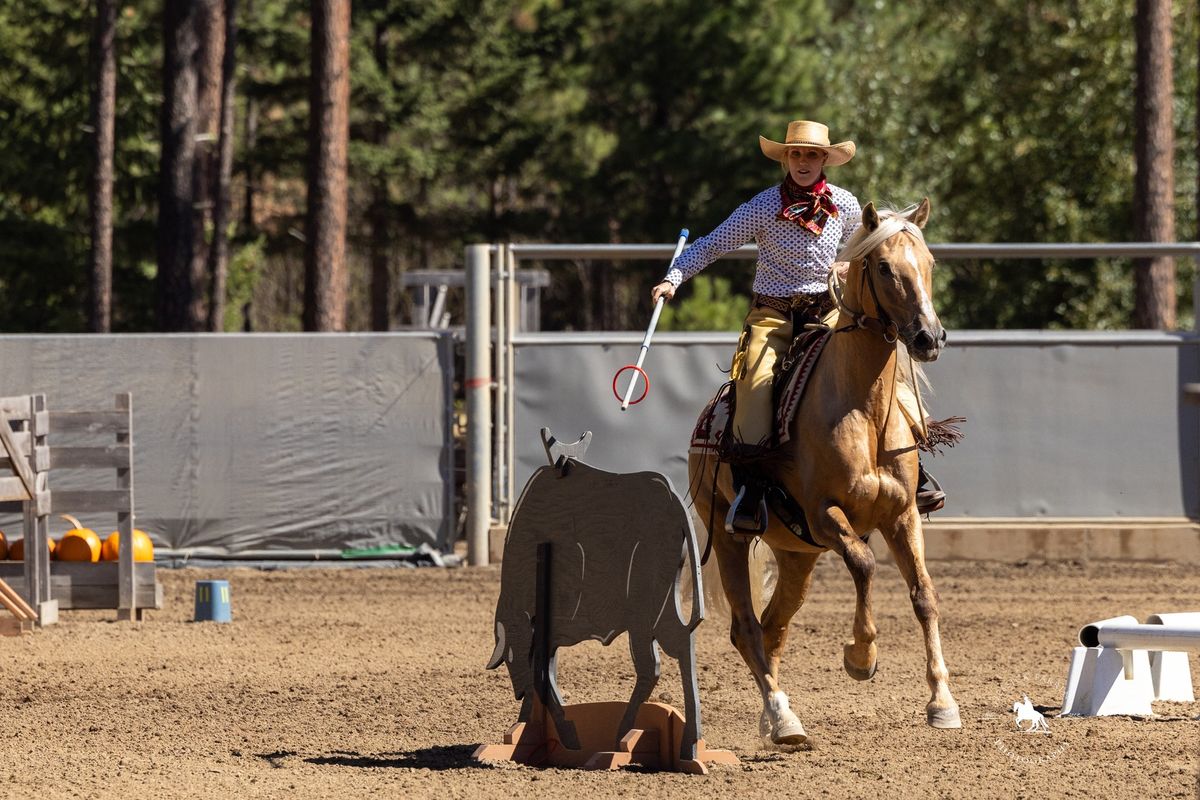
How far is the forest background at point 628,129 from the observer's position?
101 ft

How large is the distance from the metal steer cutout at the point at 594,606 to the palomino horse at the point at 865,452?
1.93ft

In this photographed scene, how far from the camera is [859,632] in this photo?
7.04 metres

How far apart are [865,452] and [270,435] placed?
29.0 ft

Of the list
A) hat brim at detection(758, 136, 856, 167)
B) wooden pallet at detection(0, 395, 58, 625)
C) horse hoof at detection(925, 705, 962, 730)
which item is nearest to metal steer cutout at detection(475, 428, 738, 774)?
horse hoof at detection(925, 705, 962, 730)

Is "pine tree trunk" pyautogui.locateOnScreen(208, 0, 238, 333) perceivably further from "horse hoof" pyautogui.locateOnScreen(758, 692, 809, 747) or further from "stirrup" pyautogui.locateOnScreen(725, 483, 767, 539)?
"horse hoof" pyautogui.locateOnScreen(758, 692, 809, 747)

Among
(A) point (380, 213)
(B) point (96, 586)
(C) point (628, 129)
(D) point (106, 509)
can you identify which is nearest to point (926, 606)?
(D) point (106, 509)

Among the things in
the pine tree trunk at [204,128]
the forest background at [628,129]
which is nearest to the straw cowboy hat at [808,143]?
the pine tree trunk at [204,128]

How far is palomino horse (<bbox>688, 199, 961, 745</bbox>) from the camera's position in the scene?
22.5 feet

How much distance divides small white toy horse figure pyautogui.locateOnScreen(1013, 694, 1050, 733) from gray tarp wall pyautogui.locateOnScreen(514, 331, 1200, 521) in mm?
7119

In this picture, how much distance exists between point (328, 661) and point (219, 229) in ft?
69.1

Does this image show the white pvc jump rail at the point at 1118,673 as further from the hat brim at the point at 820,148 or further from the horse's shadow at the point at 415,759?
the horse's shadow at the point at 415,759

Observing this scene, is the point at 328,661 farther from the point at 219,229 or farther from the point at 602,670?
the point at 219,229

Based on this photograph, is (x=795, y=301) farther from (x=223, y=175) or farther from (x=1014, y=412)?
(x=223, y=175)

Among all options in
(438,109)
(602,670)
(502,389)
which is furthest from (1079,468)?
(438,109)
